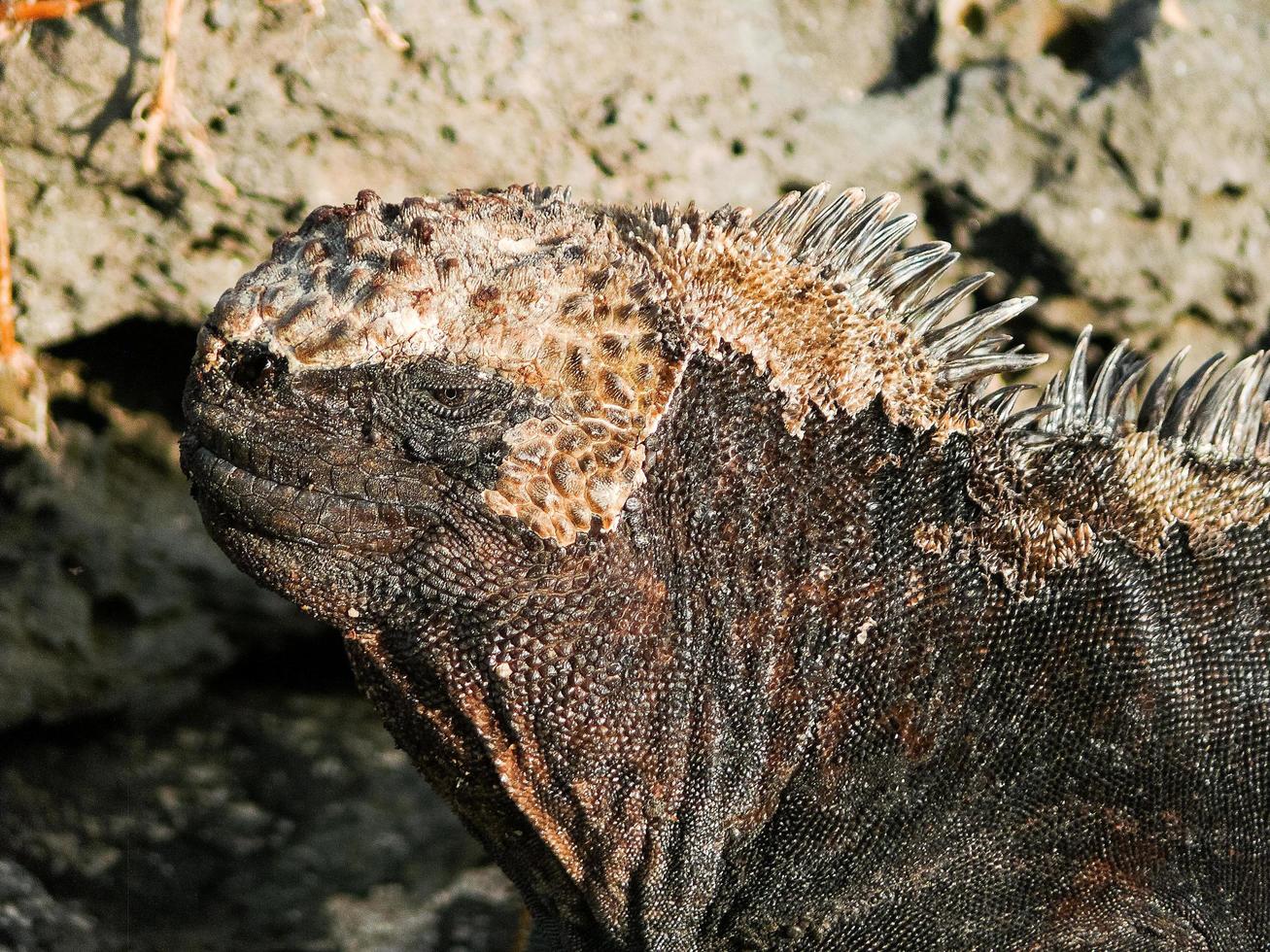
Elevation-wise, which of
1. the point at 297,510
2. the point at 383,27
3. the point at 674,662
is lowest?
the point at 674,662

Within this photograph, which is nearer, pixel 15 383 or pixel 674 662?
pixel 674 662

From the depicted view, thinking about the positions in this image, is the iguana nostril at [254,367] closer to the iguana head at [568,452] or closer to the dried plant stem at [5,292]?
the iguana head at [568,452]

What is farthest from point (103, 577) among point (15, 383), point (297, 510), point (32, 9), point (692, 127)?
point (297, 510)

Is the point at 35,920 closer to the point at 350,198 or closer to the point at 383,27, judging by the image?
the point at 350,198

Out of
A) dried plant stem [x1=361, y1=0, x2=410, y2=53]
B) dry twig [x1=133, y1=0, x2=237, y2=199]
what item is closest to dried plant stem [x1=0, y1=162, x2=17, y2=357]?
dry twig [x1=133, y1=0, x2=237, y2=199]

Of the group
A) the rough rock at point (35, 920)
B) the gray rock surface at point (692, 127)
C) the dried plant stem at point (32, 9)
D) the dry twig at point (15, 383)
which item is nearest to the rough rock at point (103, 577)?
the dry twig at point (15, 383)

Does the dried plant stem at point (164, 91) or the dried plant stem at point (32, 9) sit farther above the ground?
the dried plant stem at point (32, 9)

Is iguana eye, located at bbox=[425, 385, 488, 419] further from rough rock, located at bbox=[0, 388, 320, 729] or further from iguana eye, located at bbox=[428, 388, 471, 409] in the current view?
rough rock, located at bbox=[0, 388, 320, 729]

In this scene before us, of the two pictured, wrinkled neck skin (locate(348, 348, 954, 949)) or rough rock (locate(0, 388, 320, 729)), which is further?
rough rock (locate(0, 388, 320, 729))
